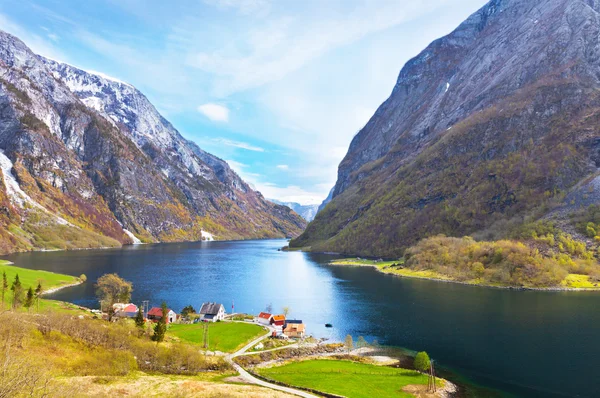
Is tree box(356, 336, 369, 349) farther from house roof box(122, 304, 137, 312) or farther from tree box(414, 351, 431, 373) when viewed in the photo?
house roof box(122, 304, 137, 312)

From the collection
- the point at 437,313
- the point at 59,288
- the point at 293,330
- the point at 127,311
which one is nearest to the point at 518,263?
the point at 437,313

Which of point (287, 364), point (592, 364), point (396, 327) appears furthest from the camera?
point (396, 327)

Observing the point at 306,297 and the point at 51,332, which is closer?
the point at 51,332

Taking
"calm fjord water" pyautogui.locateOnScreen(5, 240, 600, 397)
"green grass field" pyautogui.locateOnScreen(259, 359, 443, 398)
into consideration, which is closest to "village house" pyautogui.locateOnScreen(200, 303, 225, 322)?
"calm fjord water" pyautogui.locateOnScreen(5, 240, 600, 397)

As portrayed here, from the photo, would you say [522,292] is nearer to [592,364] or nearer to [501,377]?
[592,364]

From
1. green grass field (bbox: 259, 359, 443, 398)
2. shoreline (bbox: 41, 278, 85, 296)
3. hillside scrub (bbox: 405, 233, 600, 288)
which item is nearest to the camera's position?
green grass field (bbox: 259, 359, 443, 398)

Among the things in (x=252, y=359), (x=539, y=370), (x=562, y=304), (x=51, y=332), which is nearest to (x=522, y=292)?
(x=562, y=304)

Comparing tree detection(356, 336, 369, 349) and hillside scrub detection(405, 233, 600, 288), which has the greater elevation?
hillside scrub detection(405, 233, 600, 288)
